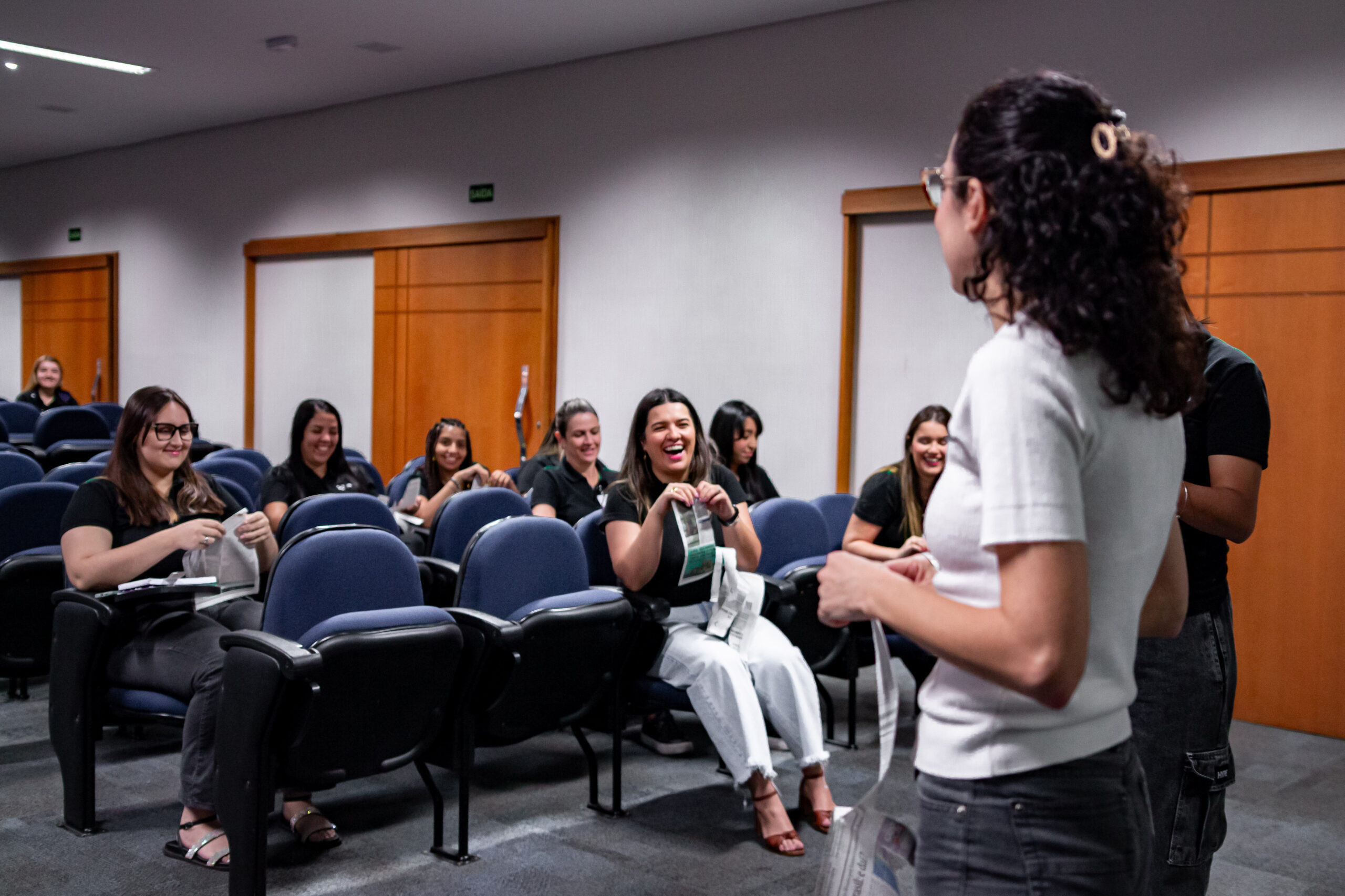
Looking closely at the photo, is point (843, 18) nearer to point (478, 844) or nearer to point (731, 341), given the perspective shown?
point (731, 341)

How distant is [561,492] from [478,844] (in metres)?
1.80

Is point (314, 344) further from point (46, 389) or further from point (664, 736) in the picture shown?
point (664, 736)

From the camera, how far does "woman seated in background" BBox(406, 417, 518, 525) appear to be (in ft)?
18.4

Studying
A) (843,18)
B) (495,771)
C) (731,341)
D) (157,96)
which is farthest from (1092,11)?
(157,96)

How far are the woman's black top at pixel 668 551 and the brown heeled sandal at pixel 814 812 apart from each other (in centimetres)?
66

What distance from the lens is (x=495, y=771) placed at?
4082mm

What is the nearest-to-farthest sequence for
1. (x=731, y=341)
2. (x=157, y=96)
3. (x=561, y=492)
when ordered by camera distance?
(x=561, y=492) → (x=731, y=341) → (x=157, y=96)

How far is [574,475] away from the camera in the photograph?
4.97 metres

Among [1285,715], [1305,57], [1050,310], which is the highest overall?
[1305,57]

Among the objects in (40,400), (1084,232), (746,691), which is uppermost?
(1084,232)

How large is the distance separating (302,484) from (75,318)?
9.04m

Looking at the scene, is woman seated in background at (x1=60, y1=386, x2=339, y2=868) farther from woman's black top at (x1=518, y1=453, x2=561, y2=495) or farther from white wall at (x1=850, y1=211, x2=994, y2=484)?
white wall at (x1=850, y1=211, x2=994, y2=484)

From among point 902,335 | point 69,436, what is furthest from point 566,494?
point 69,436

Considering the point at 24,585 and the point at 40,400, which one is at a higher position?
the point at 40,400
